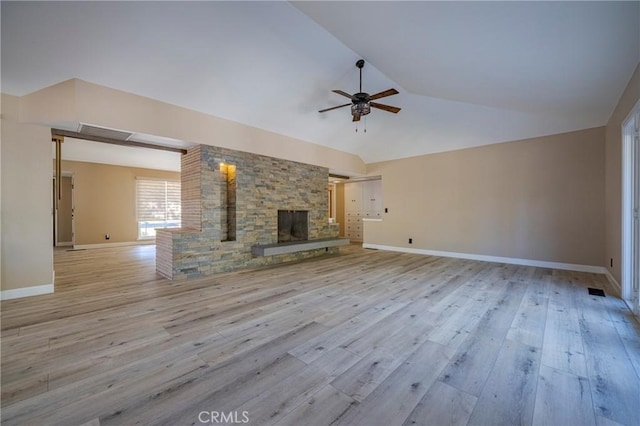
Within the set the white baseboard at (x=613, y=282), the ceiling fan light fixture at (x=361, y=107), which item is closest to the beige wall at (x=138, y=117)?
the ceiling fan light fixture at (x=361, y=107)

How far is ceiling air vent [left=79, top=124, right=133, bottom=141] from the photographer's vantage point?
11.8 ft

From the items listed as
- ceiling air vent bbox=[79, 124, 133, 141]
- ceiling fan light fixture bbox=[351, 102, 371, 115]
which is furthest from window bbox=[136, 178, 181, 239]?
ceiling fan light fixture bbox=[351, 102, 371, 115]

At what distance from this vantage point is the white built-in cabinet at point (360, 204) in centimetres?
834

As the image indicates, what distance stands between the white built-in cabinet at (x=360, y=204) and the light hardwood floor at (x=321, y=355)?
4.87m

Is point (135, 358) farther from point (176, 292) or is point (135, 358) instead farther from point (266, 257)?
point (266, 257)

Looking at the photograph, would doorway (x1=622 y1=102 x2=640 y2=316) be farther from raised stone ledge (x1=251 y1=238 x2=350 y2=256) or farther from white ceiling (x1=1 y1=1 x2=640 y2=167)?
raised stone ledge (x1=251 y1=238 x2=350 y2=256)

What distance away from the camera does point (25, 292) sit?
3354 millimetres

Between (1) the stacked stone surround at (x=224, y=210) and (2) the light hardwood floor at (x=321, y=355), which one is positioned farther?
(1) the stacked stone surround at (x=224, y=210)

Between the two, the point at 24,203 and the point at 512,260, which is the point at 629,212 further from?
the point at 24,203

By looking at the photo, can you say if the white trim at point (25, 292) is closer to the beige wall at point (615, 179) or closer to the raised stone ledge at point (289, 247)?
the raised stone ledge at point (289, 247)

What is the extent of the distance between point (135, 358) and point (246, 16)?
357 cm

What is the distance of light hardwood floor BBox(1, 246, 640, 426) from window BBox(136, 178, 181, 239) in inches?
207

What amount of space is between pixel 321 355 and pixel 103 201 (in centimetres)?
893

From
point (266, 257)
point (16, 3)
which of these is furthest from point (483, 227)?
point (16, 3)
